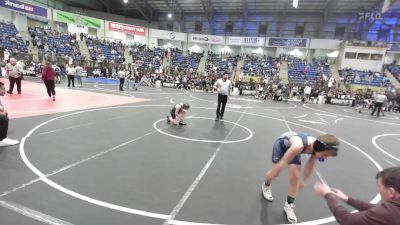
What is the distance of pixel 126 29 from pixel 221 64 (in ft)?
44.9

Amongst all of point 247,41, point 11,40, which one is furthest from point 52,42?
point 247,41

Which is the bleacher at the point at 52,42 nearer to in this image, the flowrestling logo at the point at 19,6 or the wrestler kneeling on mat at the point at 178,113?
the flowrestling logo at the point at 19,6

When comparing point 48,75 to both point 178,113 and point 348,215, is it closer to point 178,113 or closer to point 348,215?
point 178,113

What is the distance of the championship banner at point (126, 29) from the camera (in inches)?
1384

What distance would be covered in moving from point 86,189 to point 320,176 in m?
4.12

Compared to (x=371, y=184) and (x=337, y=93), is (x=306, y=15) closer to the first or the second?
(x=337, y=93)

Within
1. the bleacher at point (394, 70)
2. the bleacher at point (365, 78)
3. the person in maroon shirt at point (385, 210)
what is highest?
the bleacher at point (394, 70)

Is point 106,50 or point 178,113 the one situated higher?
point 106,50

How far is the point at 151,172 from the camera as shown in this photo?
4570 mm

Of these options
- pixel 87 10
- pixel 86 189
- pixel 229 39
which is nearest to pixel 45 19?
pixel 87 10

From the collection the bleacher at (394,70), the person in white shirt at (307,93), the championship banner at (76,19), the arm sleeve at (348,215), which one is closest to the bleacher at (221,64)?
the person in white shirt at (307,93)

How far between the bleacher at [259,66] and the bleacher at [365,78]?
776cm

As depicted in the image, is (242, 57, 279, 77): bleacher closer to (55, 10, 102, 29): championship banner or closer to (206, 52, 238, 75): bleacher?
(206, 52, 238, 75): bleacher

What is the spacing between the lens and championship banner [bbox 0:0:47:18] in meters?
27.2
